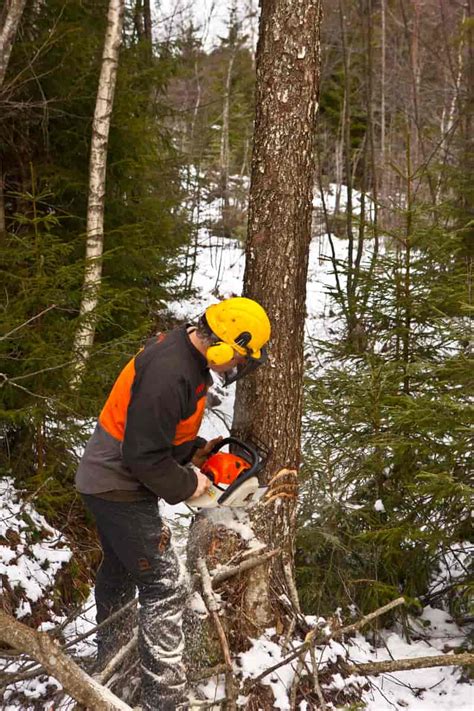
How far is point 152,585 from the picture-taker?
2967 millimetres

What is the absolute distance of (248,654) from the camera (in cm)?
339

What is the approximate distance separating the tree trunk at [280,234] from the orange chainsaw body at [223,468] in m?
0.39

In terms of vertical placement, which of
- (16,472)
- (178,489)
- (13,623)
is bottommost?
(16,472)

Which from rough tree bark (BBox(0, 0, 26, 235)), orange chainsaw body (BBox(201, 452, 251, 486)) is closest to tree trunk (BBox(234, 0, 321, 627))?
orange chainsaw body (BBox(201, 452, 251, 486))

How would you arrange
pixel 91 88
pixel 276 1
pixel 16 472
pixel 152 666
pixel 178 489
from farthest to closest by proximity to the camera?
pixel 91 88, pixel 16 472, pixel 276 1, pixel 152 666, pixel 178 489

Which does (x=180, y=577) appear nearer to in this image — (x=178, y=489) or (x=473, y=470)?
(x=178, y=489)

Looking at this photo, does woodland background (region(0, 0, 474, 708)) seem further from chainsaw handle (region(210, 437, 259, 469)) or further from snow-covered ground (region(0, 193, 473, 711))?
chainsaw handle (region(210, 437, 259, 469))

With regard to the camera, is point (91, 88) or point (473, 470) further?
point (91, 88)

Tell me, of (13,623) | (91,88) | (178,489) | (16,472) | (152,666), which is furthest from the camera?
(91,88)

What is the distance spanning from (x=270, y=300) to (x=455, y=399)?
1.64 meters

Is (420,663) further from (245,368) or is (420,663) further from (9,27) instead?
(9,27)

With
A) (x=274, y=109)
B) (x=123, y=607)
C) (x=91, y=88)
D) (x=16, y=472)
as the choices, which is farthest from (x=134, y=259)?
(x=123, y=607)

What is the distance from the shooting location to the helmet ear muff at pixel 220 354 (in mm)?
2656

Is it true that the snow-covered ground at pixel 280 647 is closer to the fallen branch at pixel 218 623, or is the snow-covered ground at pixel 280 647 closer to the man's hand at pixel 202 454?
the fallen branch at pixel 218 623
